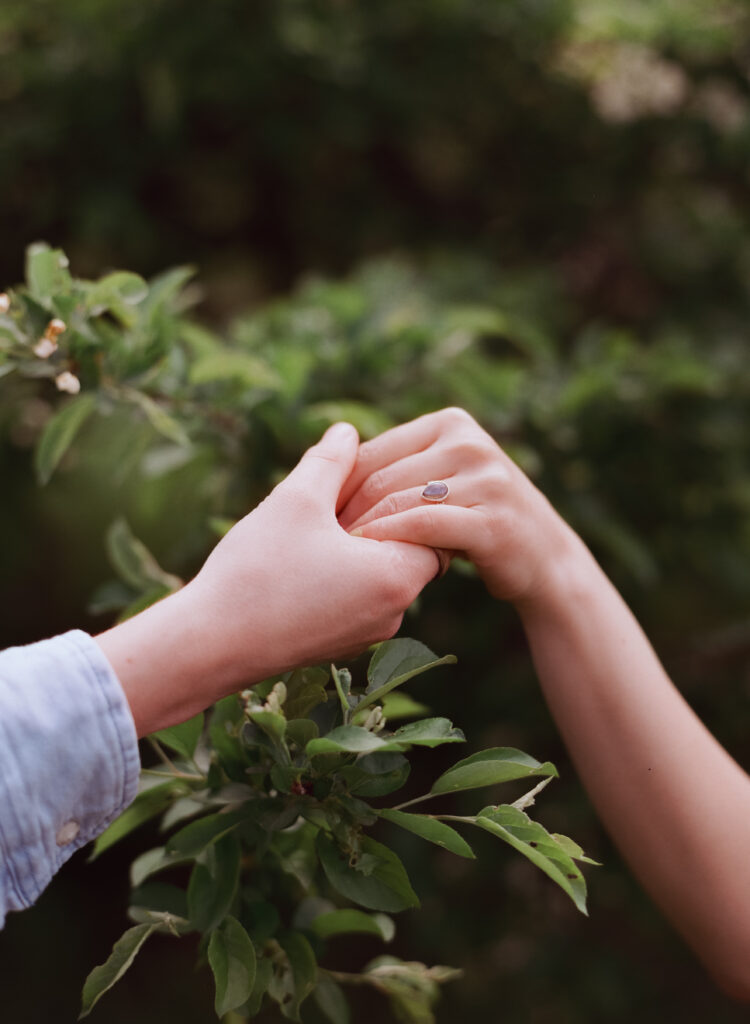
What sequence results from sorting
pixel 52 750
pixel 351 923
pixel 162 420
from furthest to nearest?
pixel 162 420 < pixel 351 923 < pixel 52 750

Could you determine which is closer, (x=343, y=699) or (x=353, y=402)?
(x=343, y=699)

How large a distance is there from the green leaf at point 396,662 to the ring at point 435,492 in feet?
0.48

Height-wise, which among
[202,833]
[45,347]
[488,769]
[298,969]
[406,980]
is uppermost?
[45,347]

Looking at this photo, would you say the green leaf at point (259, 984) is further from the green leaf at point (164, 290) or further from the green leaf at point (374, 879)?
the green leaf at point (164, 290)

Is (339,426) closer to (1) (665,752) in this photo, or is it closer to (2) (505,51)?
(1) (665,752)

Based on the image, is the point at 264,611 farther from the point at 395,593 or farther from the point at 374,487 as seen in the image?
the point at 374,487


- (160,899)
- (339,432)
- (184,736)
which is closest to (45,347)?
(339,432)

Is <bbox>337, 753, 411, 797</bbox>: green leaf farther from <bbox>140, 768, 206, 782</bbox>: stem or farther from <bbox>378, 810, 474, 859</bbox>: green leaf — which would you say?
<bbox>140, 768, 206, 782</bbox>: stem

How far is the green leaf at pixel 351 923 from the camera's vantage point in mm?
790

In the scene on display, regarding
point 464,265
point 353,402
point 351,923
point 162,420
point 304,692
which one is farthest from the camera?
point 464,265

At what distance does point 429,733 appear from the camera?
0.64 m

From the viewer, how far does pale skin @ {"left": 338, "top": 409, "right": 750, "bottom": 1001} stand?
2.72ft

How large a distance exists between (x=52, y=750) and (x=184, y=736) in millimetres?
159

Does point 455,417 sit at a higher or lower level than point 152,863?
higher
